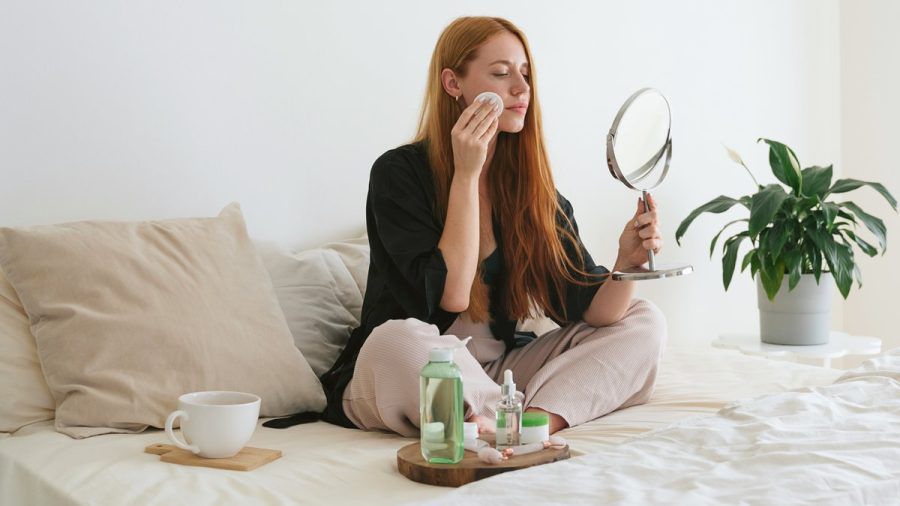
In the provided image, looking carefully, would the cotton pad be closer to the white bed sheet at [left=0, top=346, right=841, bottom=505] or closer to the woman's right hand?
the woman's right hand

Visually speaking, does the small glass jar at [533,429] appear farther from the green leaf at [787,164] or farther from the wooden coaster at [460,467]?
the green leaf at [787,164]

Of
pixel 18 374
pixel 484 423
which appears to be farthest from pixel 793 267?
pixel 18 374

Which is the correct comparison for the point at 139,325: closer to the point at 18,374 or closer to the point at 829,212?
the point at 18,374

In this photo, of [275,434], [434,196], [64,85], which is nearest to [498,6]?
[434,196]

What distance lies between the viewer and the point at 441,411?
1223mm

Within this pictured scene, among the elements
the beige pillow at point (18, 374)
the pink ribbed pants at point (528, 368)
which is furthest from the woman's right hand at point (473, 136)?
the beige pillow at point (18, 374)

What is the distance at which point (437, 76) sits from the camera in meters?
1.82

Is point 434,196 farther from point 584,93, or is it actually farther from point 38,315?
point 584,93

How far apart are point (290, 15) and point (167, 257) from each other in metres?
0.73

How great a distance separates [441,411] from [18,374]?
28.1 inches

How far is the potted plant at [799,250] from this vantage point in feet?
8.45

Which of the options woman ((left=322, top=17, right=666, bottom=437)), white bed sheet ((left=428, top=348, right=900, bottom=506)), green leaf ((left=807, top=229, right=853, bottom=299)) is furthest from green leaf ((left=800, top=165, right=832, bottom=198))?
white bed sheet ((left=428, top=348, right=900, bottom=506))

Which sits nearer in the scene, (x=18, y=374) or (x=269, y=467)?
(x=269, y=467)

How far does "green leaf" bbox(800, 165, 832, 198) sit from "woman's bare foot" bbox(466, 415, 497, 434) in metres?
1.55
